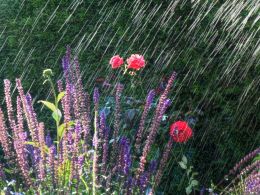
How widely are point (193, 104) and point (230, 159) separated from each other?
0.48m

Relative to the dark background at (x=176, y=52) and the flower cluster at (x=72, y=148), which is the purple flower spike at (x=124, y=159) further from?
the dark background at (x=176, y=52)

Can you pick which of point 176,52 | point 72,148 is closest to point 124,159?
point 72,148

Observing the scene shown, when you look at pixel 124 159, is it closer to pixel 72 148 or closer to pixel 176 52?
pixel 72 148

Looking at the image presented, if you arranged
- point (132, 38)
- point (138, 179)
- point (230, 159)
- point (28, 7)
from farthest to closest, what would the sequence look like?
point (28, 7)
point (132, 38)
point (230, 159)
point (138, 179)

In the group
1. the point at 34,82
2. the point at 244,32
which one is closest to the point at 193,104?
the point at 244,32

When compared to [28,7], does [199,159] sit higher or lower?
lower

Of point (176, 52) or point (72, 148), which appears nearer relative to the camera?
point (72, 148)

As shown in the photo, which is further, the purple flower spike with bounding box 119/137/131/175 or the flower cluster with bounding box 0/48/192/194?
the purple flower spike with bounding box 119/137/131/175

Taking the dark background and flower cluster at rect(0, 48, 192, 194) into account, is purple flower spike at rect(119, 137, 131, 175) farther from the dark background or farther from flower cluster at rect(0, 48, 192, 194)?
the dark background

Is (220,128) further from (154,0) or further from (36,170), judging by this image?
(36,170)

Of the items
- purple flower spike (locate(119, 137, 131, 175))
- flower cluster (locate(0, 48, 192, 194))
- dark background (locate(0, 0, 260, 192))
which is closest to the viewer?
flower cluster (locate(0, 48, 192, 194))

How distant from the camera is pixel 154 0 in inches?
195

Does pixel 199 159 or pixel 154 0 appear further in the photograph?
pixel 154 0

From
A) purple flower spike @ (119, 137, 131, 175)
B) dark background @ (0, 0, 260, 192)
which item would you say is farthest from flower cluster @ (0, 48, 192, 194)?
dark background @ (0, 0, 260, 192)
